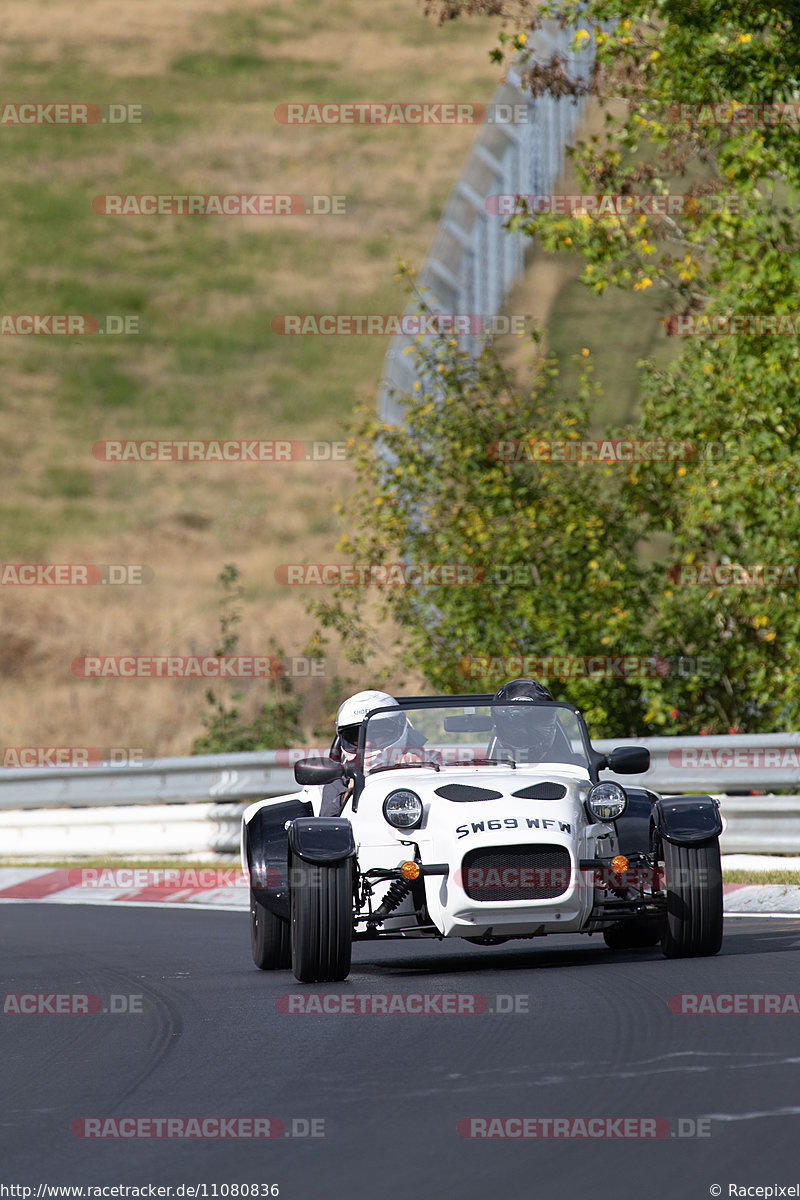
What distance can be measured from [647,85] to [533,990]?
11.0m

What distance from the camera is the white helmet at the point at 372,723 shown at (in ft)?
33.5

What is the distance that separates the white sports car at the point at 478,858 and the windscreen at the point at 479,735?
0.02 m

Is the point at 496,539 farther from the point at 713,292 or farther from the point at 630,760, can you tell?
the point at 630,760

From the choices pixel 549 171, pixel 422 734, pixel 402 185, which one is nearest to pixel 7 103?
pixel 402 185

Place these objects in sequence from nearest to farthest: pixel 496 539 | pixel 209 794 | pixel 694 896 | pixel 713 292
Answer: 1. pixel 694 896
2. pixel 209 794
3. pixel 713 292
4. pixel 496 539

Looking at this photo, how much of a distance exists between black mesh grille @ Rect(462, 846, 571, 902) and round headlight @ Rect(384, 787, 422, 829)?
388mm

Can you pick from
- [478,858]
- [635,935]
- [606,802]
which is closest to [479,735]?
[606,802]

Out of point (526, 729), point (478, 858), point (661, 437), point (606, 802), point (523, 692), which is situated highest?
point (661, 437)

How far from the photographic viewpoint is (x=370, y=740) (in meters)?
10.2

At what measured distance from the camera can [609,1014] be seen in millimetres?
7645

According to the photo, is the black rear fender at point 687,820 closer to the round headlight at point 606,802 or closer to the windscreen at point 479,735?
the round headlight at point 606,802

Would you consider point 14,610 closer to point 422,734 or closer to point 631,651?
point 631,651

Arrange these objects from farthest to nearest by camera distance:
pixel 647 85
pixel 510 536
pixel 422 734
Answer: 1. pixel 510 536
2. pixel 647 85
3. pixel 422 734

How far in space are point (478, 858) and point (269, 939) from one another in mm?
1665
